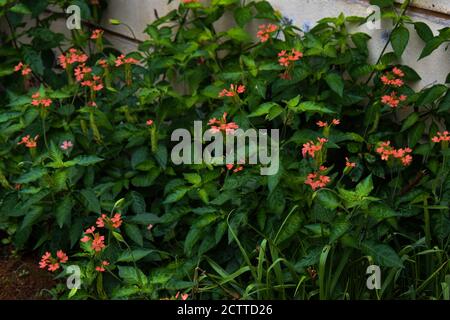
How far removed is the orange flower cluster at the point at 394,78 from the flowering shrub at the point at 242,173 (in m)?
0.01

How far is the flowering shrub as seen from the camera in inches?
104

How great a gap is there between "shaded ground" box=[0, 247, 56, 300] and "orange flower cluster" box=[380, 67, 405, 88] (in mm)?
1531

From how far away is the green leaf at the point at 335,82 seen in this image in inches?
118

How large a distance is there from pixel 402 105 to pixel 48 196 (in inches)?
54.6

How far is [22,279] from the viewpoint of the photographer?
3242mm

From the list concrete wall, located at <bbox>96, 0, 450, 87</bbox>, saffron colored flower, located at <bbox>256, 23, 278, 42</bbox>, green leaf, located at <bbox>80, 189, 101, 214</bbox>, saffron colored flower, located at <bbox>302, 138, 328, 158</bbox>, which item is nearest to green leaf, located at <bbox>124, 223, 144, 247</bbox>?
green leaf, located at <bbox>80, 189, 101, 214</bbox>

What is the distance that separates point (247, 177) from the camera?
2746 millimetres

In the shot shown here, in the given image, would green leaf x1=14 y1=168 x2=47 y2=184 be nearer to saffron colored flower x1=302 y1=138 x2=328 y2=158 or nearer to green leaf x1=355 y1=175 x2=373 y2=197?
saffron colored flower x1=302 y1=138 x2=328 y2=158

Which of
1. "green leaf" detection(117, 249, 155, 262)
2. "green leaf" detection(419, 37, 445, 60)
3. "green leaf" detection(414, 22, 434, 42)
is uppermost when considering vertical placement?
"green leaf" detection(414, 22, 434, 42)

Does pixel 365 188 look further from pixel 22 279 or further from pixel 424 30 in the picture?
pixel 22 279

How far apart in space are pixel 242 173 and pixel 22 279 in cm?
110

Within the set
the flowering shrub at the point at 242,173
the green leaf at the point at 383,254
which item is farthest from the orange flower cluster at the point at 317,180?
the green leaf at the point at 383,254

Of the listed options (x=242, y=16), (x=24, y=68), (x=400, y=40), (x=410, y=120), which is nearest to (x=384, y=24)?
(x=400, y=40)

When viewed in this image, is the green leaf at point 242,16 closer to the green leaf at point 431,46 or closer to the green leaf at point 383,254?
the green leaf at point 431,46
